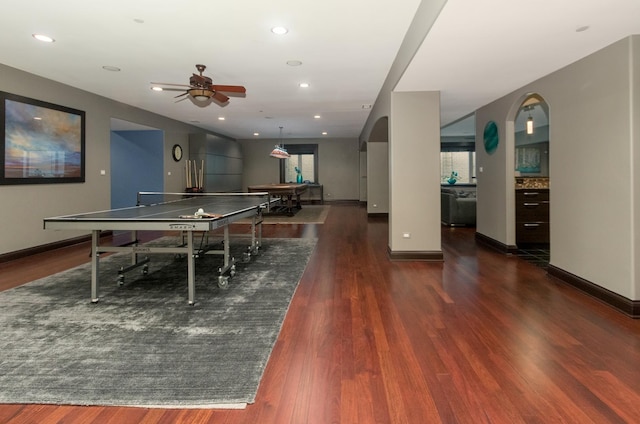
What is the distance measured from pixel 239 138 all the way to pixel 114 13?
10401 millimetres

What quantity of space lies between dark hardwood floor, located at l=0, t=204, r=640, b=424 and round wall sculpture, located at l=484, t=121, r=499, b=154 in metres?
2.24

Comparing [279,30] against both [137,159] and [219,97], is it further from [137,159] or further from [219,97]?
[137,159]

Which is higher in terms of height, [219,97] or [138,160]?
[219,97]

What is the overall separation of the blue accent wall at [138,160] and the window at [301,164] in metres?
5.80

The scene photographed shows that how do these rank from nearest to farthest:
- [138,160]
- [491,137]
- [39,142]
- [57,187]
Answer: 1. [39,142]
2. [57,187]
3. [491,137]
4. [138,160]

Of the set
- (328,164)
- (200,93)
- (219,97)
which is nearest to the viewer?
(200,93)

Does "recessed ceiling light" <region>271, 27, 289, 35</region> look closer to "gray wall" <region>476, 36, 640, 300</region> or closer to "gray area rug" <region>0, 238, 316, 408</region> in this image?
"gray area rug" <region>0, 238, 316, 408</region>

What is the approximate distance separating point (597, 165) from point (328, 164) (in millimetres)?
10864

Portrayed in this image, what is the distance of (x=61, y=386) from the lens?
176 centimetres

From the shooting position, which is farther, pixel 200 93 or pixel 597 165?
pixel 200 93

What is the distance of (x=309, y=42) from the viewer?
367 centimetres

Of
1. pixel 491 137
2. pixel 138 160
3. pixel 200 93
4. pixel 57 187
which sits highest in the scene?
pixel 200 93

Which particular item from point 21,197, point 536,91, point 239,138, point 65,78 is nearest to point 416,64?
point 536,91

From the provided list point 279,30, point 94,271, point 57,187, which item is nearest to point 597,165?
point 279,30
